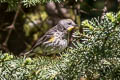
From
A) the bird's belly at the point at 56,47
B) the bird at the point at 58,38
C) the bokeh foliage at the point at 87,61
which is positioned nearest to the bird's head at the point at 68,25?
the bird at the point at 58,38

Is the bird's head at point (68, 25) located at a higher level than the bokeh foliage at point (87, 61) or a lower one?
lower

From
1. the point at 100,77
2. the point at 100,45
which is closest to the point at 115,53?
the point at 100,45

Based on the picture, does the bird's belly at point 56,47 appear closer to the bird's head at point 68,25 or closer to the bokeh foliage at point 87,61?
the bird's head at point 68,25

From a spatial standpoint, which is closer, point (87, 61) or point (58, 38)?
point (87, 61)

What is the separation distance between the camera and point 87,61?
1.80 metres

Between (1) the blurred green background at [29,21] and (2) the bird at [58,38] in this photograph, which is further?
(1) the blurred green background at [29,21]

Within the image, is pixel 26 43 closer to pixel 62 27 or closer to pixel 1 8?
pixel 1 8

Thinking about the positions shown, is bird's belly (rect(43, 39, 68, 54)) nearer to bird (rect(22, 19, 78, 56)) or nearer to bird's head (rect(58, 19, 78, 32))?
bird (rect(22, 19, 78, 56))

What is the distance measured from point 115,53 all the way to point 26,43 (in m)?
3.14

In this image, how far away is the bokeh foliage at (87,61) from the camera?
1696 millimetres

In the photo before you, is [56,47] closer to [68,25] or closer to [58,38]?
[58,38]

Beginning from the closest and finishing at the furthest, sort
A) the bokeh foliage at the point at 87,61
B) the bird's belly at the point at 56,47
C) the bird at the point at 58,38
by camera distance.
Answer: the bokeh foliage at the point at 87,61 → the bird's belly at the point at 56,47 → the bird at the point at 58,38

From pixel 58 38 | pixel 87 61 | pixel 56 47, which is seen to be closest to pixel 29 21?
pixel 58 38

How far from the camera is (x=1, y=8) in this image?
15.0ft
